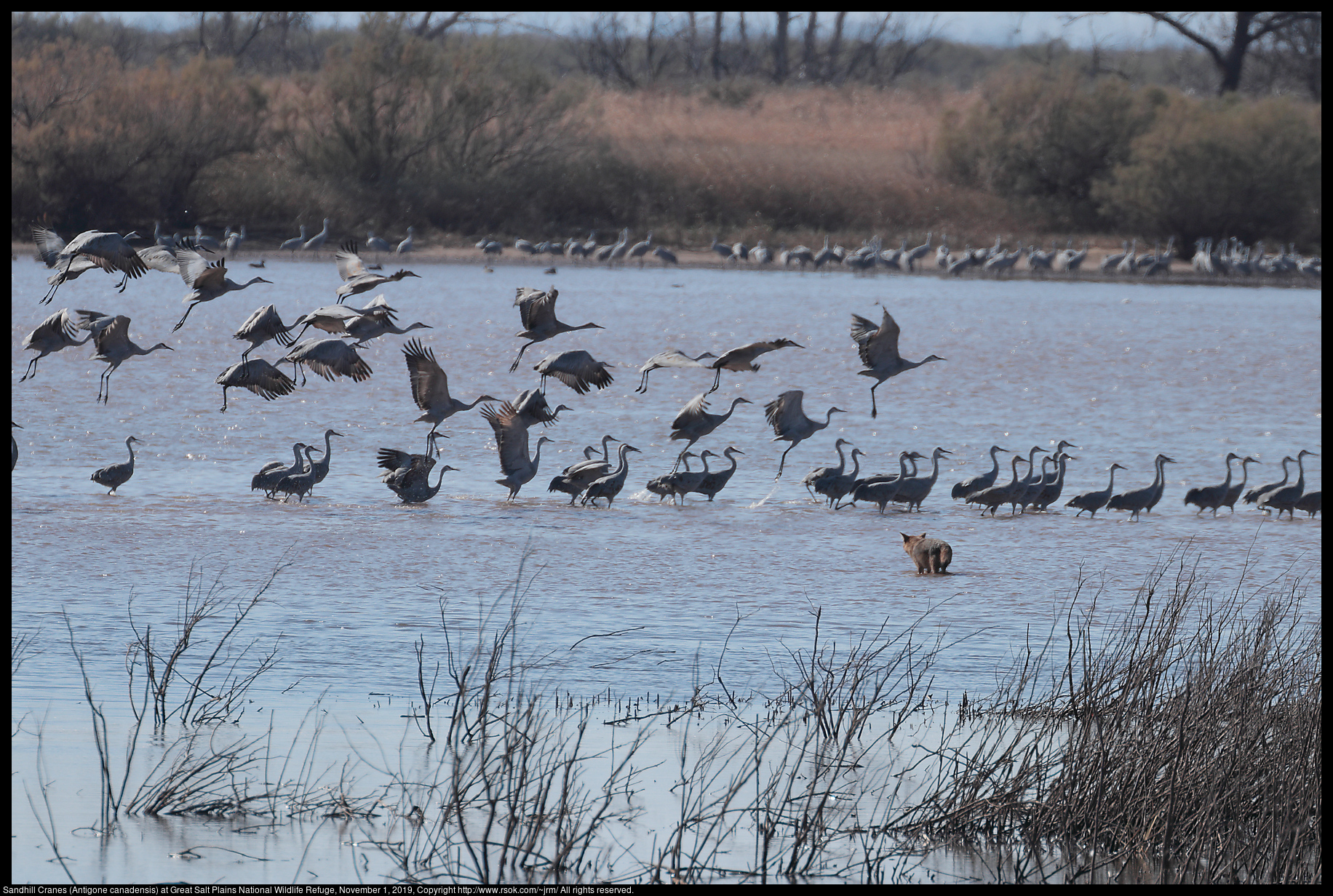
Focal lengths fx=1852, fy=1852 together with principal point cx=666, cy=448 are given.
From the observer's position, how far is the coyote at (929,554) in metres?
10.0

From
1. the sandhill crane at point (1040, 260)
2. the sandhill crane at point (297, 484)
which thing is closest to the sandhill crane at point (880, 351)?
the sandhill crane at point (297, 484)

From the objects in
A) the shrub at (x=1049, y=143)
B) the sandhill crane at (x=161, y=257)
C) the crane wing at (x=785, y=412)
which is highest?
the shrub at (x=1049, y=143)

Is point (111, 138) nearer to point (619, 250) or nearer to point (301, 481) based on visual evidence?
point (619, 250)

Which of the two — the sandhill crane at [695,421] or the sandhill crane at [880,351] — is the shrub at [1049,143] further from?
the sandhill crane at [880,351]

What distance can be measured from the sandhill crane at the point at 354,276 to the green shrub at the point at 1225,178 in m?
30.0

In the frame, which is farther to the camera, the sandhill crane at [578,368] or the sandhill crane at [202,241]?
the sandhill crane at [578,368]

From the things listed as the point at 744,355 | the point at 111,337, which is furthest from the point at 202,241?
the point at 744,355

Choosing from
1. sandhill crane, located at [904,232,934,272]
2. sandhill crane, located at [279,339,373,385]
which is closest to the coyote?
sandhill crane, located at [279,339,373,385]

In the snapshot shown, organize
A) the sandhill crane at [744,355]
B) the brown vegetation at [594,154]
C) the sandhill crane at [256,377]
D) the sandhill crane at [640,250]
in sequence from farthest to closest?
the sandhill crane at [640,250]
the brown vegetation at [594,154]
the sandhill crane at [744,355]
the sandhill crane at [256,377]

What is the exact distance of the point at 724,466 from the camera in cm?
1406

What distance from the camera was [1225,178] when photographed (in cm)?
3741

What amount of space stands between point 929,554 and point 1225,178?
29.6 meters

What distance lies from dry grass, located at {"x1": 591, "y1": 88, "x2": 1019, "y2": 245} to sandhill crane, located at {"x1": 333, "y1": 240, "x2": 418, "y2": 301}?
28.4 metres
